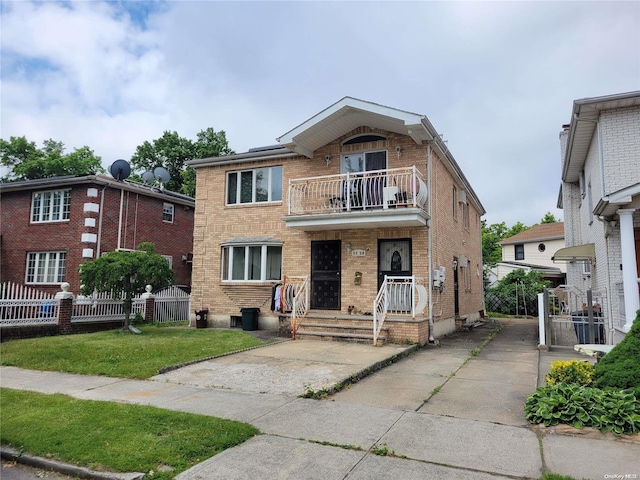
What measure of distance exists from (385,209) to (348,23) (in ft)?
16.3

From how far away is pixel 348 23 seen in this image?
11047 millimetres

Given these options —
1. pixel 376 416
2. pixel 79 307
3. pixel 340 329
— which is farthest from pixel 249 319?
pixel 376 416

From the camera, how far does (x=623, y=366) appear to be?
5.70 m

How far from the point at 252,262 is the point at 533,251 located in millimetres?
31704

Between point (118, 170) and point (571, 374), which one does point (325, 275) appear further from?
point (118, 170)

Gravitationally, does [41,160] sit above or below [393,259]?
above

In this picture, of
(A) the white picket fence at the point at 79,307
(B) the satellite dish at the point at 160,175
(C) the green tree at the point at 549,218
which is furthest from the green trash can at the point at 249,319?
(C) the green tree at the point at 549,218

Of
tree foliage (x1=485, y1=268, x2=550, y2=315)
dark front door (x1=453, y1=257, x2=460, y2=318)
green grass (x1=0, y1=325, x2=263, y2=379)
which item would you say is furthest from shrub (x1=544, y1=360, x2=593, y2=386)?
tree foliage (x1=485, y1=268, x2=550, y2=315)

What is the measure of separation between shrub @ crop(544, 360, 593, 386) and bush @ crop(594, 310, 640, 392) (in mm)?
107

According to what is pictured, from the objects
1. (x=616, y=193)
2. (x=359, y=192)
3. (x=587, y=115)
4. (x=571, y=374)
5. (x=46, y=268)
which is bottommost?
(x=571, y=374)

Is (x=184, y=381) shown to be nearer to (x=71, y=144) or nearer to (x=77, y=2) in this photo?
(x=77, y=2)

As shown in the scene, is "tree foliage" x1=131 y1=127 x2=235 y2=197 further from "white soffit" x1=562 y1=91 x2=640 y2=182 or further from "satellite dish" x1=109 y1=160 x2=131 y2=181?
"white soffit" x1=562 y1=91 x2=640 y2=182

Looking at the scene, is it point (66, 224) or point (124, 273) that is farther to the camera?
point (66, 224)

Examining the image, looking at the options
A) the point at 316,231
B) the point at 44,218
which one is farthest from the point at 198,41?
the point at 44,218
